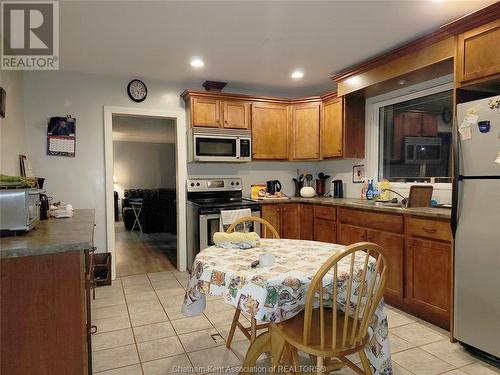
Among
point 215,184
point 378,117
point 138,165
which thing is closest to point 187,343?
point 215,184

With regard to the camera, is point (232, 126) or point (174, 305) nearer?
point (174, 305)

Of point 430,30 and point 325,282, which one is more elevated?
point 430,30

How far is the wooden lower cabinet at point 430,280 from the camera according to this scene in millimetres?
2434

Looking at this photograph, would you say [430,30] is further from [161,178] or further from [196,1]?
[161,178]

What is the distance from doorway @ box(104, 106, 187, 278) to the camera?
3900 mm

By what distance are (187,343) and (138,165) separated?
804 centimetres

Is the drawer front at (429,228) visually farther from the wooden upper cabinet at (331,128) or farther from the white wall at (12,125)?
the white wall at (12,125)

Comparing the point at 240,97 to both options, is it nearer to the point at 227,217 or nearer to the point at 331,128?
the point at 331,128

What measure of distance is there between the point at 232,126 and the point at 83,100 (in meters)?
1.75

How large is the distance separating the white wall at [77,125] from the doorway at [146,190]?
0.09 m

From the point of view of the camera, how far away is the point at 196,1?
2.19 m

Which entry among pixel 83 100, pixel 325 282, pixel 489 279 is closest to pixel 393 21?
pixel 489 279

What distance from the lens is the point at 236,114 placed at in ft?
13.5

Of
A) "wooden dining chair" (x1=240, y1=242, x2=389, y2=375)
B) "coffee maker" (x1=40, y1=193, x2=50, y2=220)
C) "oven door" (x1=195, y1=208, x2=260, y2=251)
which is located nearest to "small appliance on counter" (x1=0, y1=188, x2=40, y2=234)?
"coffee maker" (x1=40, y1=193, x2=50, y2=220)
